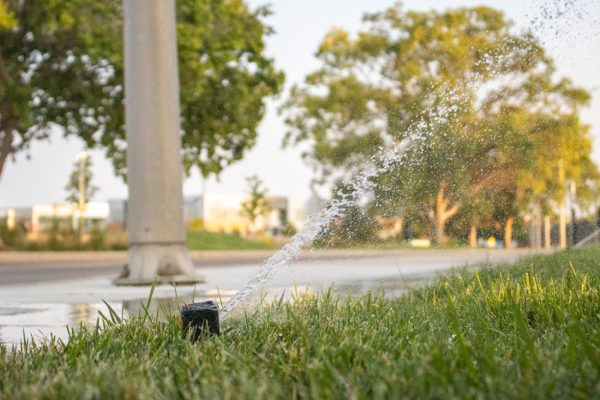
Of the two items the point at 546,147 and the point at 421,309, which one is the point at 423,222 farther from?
the point at 421,309

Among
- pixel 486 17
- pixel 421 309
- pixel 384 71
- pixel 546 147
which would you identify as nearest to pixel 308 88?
pixel 384 71

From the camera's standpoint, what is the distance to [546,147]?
7.96 meters

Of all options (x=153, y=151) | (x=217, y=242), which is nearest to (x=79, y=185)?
(x=217, y=242)

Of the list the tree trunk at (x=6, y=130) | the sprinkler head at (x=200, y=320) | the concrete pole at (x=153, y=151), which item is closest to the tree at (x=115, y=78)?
the tree trunk at (x=6, y=130)

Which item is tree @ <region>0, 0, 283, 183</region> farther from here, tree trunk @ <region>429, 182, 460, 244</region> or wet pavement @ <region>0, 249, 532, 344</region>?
tree trunk @ <region>429, 182, 460, 244</region>

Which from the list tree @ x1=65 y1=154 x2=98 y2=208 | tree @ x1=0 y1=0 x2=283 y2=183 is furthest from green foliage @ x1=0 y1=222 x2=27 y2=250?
tree @ x1=65 y1=154 x2=98 y2=208

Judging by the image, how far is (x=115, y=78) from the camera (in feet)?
83.4

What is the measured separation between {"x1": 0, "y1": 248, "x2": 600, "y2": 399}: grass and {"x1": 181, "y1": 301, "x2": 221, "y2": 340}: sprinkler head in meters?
0.07

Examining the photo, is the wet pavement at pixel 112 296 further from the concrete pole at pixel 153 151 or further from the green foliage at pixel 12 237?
the green foliage at pixel 12 237

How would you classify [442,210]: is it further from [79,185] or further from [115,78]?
[79,185]

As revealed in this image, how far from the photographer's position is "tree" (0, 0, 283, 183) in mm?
23844

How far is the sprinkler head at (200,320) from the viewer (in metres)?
3.89

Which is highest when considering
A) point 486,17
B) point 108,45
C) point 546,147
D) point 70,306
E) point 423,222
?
point 108,45

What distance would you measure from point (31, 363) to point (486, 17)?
9536 millimetres
